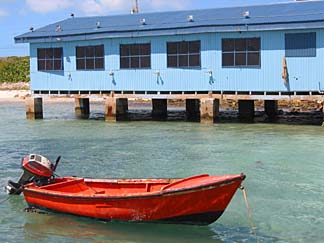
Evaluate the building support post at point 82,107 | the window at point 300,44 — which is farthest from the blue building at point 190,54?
the building support post at point 82,107

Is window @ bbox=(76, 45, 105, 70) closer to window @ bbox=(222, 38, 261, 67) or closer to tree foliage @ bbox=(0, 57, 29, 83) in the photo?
window @ bbox=(222, 38, 261, 67)

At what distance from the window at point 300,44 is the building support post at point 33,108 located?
49.0 ft

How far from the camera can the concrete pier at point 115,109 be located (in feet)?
101

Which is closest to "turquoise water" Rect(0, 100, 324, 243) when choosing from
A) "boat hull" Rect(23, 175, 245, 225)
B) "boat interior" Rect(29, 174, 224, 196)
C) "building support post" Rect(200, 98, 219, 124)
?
"boat hull" Rect(23, 175, 245, 225)

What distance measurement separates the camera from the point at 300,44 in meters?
26.3

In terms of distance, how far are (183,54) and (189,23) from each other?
1.56m

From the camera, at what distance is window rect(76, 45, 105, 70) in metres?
31.0

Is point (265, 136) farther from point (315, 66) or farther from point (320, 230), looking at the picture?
point (320, 230)

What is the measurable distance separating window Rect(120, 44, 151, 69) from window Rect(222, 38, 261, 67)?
13.4ft

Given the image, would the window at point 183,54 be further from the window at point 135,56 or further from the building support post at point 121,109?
the building support post at point 121,109

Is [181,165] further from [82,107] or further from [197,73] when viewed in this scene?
[82,107]

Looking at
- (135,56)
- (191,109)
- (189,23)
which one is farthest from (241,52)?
(191,109)

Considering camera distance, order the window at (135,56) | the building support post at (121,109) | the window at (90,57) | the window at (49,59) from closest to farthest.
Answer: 1. the window at (135,56)
2. the window at (90,57)
3. the building support post at (121,109)
4. the window at (49,59)

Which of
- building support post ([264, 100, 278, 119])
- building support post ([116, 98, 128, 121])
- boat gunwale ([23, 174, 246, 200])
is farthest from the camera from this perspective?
building support post ([264, 100, 278, 119])
